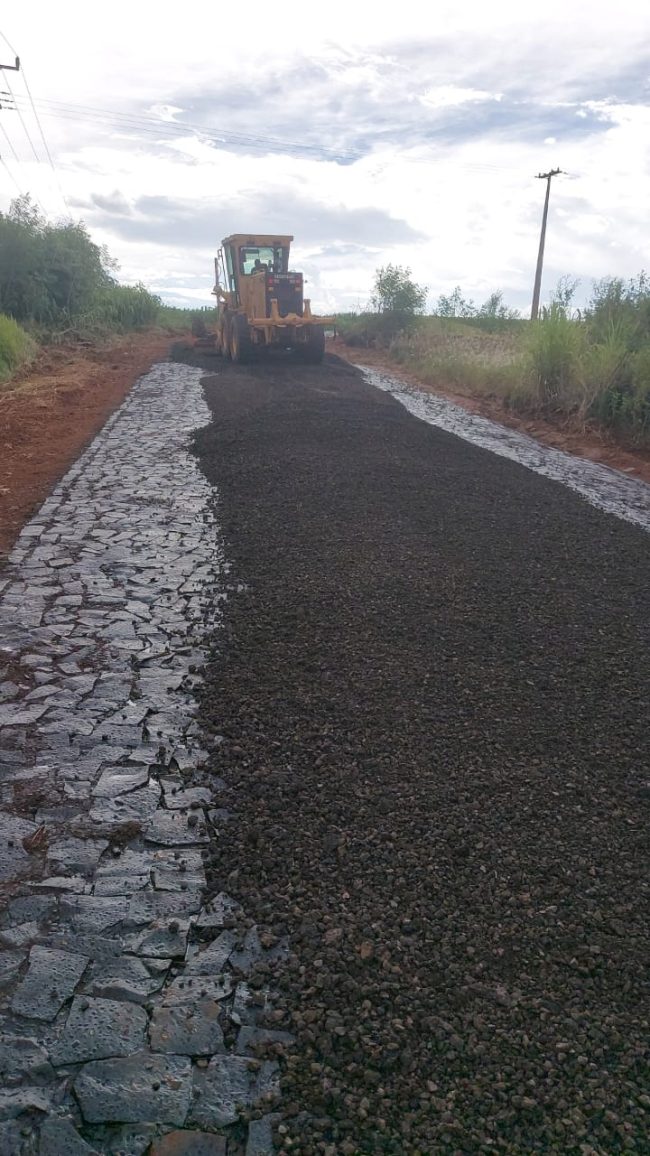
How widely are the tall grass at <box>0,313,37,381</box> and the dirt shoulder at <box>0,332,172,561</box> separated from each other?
213 mm

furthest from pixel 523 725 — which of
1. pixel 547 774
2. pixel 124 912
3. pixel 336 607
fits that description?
pixel 124 912

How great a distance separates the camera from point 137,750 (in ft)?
12.1

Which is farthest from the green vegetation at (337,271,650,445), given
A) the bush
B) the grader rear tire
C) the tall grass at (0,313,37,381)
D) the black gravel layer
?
the tall grass at (0,313,37,381)

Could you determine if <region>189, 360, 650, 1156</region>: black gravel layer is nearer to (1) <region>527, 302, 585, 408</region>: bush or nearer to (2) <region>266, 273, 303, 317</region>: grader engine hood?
(1) <region>527, 302, 585, 408</region>: bush

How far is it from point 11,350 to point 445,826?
1480cm

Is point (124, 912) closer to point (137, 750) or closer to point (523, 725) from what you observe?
point (137, 750)

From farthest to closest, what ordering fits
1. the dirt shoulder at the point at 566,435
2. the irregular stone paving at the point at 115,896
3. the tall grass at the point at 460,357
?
the tall grass at the point at 460,357, the dirt shoulder at the point at 566,435, the irregular stone paving at the point at 115,896

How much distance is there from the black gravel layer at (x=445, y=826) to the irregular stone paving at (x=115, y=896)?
152 millimetres

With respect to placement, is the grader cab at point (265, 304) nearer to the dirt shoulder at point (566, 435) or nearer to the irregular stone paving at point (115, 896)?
the dirt shoulder at point (566, 435)

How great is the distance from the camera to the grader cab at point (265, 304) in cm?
1762

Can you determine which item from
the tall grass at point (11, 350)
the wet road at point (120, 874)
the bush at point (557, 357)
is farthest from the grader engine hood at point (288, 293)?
the wet road at point (120, 874)

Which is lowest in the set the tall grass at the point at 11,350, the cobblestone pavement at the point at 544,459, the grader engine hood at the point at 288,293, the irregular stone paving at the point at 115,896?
the irregular stone paving at the point at 115,896

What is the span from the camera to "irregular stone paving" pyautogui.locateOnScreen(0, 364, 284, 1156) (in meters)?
2.13

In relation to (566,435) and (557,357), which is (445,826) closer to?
(566,435)
